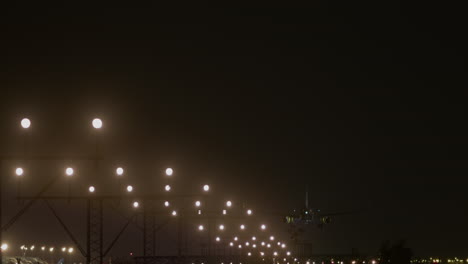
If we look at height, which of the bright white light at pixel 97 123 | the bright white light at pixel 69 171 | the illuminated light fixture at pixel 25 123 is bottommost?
the bright white light at pixel 69 171

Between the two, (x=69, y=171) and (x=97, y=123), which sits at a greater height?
(x=97, y=123)

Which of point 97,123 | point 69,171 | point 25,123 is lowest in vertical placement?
point 69,171

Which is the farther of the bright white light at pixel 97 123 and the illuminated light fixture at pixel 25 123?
the bright white light at pixel 97 123

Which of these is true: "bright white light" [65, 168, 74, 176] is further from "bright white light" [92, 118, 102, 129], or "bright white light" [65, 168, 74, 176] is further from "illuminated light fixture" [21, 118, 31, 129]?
"illuminated light fixture" [21, 118, 31, 129]

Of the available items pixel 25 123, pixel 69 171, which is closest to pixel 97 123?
pixel 25 123

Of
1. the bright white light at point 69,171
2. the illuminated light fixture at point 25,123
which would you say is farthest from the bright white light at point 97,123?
the bright white light at point 69,171

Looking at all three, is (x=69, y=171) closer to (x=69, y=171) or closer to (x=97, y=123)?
(x=69, y=171)

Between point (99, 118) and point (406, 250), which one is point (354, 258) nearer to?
point (406, 250)

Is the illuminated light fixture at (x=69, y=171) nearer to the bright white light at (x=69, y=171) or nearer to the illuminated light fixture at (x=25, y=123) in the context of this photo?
the bright white light at (x=69, y=171)

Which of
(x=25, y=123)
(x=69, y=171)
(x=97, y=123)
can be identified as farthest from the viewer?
(x=69, y=171)

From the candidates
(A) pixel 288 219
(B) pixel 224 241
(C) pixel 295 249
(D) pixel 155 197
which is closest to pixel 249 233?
(B) pixel 224 241

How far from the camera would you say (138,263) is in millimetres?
62406

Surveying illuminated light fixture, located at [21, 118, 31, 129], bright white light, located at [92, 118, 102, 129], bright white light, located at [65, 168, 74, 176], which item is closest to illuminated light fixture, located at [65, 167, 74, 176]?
bright white light, located at [65, 168, 74, 176]

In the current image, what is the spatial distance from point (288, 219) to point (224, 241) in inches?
852
